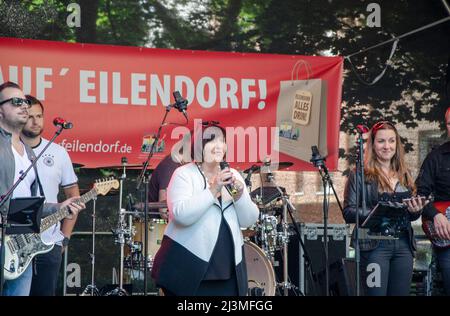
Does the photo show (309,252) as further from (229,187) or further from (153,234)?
(229,187)

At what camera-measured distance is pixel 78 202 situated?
6562mm

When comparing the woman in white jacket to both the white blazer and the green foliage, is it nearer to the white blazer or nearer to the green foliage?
the white blazer

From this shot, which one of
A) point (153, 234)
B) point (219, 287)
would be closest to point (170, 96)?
point (153, 234)

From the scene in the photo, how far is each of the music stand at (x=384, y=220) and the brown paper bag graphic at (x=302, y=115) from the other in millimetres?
2544

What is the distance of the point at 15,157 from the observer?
633 cm

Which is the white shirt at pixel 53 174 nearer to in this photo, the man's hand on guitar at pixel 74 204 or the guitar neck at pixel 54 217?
the guitar neck at pixel 54 217

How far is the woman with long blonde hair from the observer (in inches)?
251

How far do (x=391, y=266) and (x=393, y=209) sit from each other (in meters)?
0.42

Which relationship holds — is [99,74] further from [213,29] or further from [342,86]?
[342,86]

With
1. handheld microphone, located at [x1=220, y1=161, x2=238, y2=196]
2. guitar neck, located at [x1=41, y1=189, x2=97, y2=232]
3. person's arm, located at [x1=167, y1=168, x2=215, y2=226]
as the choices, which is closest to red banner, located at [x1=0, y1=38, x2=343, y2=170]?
guitar neck, located at [x1=41, y1=189, x2=97, y2=232]

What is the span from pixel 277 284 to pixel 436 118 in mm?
2601

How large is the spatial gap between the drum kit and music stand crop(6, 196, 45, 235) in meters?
1.97

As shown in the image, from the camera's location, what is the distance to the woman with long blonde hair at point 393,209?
20.9ft
